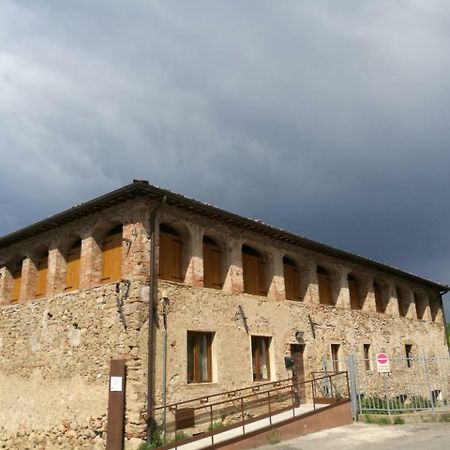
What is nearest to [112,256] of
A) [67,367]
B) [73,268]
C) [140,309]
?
[73,268]

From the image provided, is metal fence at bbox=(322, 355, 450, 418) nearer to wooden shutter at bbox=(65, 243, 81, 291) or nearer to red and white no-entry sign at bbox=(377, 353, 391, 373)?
red and white no-entry sign at bbox=(377, 353, 391, 373)

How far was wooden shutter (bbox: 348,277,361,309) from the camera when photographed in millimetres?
20891

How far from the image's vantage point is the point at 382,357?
47.1 ft

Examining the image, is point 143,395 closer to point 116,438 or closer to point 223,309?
point 116,438

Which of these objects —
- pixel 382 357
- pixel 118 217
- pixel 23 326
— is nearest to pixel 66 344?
pixel 23 326

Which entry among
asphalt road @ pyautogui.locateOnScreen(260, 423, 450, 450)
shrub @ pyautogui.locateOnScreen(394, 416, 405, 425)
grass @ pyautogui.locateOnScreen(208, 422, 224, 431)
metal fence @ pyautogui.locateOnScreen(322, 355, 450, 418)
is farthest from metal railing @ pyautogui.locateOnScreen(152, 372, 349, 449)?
shrub @ pyautogui.locateOnScreen(394, 416, 405, 425)

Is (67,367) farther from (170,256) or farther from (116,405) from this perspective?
(170,256)

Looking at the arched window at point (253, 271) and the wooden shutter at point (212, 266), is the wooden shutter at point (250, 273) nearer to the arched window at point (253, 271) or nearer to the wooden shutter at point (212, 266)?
the arched window at point (253, 271)

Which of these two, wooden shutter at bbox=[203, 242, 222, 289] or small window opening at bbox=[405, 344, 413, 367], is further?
small window opening at bbox=[405, 344, 413, 367]

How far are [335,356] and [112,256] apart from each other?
9.71m

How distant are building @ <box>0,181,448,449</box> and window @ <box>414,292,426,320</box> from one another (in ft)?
32.6

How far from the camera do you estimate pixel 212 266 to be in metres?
14.7

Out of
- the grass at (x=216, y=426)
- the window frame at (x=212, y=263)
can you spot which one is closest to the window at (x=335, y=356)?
the window frame at (x=212, y=263)

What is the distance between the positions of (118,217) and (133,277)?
1.95 metres
